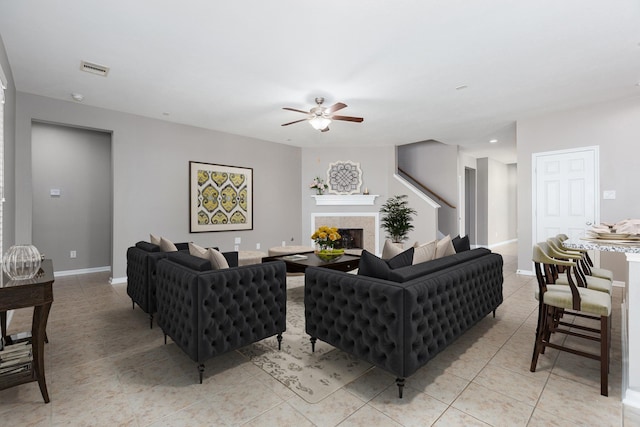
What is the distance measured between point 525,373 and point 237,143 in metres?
5.89

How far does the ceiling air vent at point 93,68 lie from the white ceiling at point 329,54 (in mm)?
80

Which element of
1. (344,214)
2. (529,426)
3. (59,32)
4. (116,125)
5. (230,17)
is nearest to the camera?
(529,426)

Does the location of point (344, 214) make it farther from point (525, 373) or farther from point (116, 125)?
point (525, 373)

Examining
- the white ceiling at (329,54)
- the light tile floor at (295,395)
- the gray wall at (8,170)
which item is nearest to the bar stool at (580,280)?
the light tile floor at (295,395)

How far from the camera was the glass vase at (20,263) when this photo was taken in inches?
72.2

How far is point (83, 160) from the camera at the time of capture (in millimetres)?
5641

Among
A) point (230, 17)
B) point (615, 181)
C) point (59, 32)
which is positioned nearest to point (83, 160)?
point (59, 32)

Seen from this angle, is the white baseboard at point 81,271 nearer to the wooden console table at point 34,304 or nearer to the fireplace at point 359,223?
the fireplace at point 359,223

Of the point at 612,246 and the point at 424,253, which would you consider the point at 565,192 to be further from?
the point at 424,253

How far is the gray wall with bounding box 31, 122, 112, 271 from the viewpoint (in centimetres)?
528

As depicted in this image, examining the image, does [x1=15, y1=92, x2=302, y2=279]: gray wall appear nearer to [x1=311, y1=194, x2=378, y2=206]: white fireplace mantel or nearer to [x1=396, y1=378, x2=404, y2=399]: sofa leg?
[x1=311, y1=194, x2=378, y2=206]: white fireplace mantel

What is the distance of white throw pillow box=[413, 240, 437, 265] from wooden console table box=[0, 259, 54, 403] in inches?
94.1

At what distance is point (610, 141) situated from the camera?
4605mm

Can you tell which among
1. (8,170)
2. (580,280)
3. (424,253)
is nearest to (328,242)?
(424,253)
